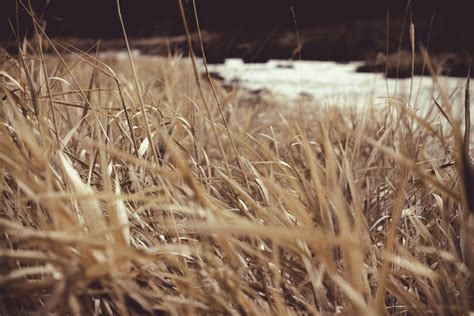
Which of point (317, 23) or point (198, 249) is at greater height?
point (317, 23)

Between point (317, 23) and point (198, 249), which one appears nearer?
point (198, 249)

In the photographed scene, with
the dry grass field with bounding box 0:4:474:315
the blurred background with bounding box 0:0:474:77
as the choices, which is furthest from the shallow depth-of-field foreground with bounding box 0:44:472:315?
the blurred background with bounding box 0:0:474:77

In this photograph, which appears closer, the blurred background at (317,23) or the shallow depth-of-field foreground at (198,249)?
the shallow depth-of-field foreground at (198,249)

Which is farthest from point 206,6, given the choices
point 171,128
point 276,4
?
point 171,128

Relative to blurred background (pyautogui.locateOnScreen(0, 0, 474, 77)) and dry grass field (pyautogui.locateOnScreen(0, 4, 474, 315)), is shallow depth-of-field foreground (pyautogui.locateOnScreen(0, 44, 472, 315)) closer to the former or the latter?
dry grass field (pyautogui.locateOnScreen(0, 4, 474, 315))

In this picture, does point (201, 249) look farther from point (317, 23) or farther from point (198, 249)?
Result: point (317, 23)

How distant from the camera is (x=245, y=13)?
8086 mm

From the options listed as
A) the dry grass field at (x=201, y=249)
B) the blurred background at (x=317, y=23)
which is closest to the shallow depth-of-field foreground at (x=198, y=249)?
the dry grass field at (x=201, y=249)

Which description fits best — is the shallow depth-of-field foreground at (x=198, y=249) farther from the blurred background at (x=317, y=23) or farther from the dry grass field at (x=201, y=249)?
the blurred background at (x=317, y=23)

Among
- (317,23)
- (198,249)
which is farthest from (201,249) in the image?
(317,23)

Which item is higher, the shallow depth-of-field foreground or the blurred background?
the blurred background

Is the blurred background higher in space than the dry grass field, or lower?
higher

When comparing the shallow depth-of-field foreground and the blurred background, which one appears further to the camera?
the blurred background

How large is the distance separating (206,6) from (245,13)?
68cm
